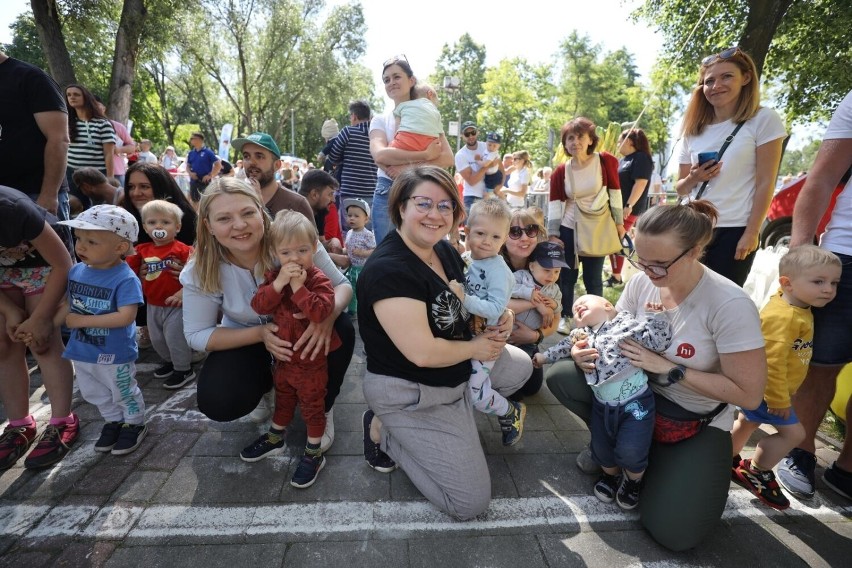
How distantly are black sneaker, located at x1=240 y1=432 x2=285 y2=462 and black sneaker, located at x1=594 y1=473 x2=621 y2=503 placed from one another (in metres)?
1.92

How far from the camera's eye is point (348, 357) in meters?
2.77

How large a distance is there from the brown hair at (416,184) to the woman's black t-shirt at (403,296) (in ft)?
0.59

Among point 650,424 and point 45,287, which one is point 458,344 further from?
point 45,287

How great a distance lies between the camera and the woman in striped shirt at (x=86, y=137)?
15.3ft

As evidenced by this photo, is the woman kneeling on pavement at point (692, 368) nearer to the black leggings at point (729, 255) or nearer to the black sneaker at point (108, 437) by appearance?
the black leggings at point (729, 255)

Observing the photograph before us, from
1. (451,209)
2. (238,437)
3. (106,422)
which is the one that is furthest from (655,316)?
(106,422)

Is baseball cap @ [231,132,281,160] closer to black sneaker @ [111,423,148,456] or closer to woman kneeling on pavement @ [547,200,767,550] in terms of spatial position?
black sneaker @ [111,423,148,456]

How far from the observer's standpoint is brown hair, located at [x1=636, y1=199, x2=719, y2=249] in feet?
6.39

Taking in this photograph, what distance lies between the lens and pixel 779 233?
6875 millimetres

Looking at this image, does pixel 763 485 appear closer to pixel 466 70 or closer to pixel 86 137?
pixel 86 137

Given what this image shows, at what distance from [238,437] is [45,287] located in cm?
147

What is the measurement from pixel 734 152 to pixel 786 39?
11578 mm

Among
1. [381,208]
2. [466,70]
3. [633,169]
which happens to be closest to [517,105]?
[466,70]

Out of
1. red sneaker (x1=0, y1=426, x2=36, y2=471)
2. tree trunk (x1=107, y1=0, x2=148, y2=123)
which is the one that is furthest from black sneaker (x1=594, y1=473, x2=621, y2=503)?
tree trunk (x1=107, y1=0, x2=148, y2=123)
